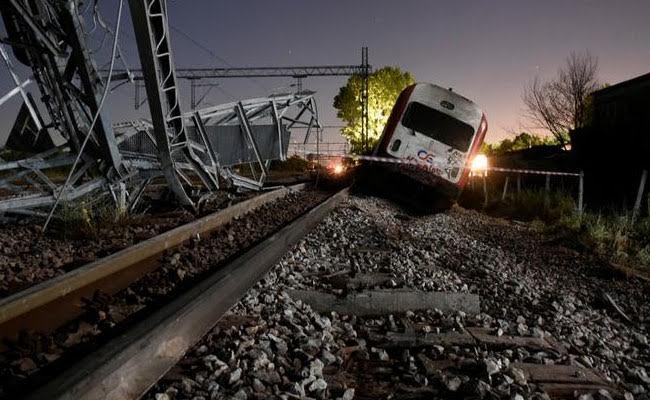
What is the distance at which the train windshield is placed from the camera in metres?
12.7

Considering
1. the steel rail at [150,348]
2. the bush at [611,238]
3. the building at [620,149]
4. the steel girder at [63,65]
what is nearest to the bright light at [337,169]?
the building at [620,149]

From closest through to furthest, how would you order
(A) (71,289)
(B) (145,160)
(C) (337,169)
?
(A) (71,289) < (B) (145,160) < (C) (337,169)

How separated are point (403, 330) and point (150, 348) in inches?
63.8

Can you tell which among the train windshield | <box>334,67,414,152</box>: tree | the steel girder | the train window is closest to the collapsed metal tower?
the steel girder

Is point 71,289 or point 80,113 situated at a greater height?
point 80,113

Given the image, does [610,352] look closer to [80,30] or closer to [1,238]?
[1,238]

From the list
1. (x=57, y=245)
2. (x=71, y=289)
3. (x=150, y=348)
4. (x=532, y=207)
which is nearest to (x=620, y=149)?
(x=532, y=207)

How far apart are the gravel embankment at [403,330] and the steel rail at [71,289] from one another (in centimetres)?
119

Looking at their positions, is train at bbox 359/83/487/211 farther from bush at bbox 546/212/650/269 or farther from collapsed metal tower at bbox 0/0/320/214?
collapsed metal tower at bbox 0/0/320/214

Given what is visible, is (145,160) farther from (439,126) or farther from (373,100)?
(373,100)

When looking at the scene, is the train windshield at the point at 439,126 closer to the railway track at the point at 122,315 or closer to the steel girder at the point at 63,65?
the steel girder at the point at 63,65

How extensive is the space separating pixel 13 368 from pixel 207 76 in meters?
55.3

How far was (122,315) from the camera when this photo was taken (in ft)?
10.1

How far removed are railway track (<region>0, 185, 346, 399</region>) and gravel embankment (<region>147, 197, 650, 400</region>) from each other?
0.14 meters
